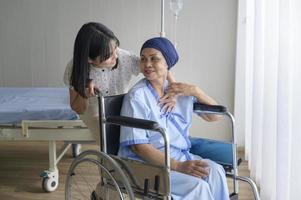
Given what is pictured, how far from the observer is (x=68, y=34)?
384 centimetres

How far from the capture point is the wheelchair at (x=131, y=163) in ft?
5.03

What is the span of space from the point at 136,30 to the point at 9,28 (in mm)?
1246

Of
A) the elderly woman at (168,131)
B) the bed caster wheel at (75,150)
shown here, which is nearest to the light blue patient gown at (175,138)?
the elderly woman at (168,131)

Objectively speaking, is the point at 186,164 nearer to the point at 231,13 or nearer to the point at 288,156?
the point at 288,156

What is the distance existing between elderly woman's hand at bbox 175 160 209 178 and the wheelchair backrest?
33cm

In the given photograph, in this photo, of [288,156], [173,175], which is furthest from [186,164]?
[288,156]

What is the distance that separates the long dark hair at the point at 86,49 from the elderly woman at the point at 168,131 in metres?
0.18

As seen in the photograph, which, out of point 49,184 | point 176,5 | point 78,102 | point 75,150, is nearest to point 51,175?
point 49,184

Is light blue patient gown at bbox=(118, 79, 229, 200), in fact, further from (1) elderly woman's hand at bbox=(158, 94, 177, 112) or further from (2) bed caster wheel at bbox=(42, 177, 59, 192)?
(2) bed caster wheel at bbox=(42, 177, 59, 192)

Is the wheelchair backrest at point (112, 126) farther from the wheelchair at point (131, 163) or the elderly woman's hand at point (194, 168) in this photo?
the elderly woman's hand at point (194, 168)

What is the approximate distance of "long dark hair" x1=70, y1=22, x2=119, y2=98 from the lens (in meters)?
1.78

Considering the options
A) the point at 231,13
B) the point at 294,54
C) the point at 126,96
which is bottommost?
the point at 126,96

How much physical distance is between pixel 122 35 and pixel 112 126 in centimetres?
207

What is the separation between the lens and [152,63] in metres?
1.81
